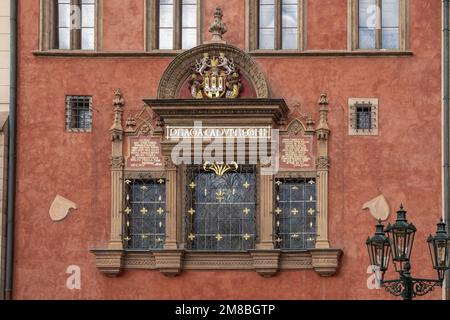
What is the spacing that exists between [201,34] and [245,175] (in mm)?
2824

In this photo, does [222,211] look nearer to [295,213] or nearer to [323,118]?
[295,213]

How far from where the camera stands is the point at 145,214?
90.3ft

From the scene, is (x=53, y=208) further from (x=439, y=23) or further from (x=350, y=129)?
(x=439, y=23)

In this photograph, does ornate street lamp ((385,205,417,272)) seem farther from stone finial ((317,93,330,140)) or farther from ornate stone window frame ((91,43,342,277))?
stone finial ((317,93,330,140))

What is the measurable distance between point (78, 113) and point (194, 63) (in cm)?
241

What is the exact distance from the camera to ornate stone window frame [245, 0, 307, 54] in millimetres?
27656

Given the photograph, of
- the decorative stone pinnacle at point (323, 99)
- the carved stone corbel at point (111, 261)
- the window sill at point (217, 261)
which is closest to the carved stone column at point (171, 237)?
the window sill at point (217, 261)

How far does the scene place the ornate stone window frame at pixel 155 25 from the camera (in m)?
27.9

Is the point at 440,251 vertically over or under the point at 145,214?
under

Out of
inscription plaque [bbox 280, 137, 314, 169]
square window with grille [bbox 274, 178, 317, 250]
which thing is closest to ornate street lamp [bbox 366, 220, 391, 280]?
square window with grille [bbox 274, 178, 317, 250]

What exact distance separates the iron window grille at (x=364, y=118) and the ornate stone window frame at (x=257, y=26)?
1544mm

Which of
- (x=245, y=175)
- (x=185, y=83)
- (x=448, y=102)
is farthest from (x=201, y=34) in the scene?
(x=448, y=102)

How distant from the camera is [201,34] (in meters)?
27.9

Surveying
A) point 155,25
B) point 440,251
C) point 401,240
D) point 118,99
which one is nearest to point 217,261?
point 118,99
